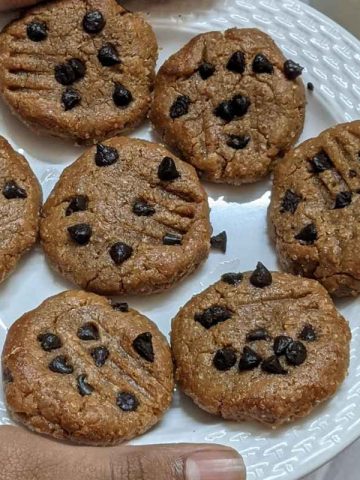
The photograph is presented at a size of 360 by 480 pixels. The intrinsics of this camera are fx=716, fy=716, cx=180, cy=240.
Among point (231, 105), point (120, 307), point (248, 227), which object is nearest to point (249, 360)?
point (120, 307)

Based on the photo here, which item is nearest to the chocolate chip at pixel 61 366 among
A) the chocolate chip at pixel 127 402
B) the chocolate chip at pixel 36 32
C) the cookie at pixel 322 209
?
the chocolate chip at pixel 127 402

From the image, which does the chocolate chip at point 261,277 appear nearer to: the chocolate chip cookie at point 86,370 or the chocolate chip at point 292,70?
the chocolate chip cookie at point 86,370

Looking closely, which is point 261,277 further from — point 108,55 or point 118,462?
point 108,55

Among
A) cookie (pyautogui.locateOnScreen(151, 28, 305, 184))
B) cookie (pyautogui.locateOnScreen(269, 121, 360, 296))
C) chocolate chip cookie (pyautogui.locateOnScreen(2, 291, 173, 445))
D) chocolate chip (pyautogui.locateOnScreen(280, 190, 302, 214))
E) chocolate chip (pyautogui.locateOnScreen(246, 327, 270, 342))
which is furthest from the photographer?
cookie (pyautogui.locateOnScreen(151, 28, 305, 184))

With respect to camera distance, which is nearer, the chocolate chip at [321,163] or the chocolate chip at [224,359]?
the chocolate chip at [224,359]

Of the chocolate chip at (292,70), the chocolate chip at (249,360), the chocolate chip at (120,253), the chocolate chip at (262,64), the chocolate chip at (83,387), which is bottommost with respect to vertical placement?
the chocolate chip at (83,387)

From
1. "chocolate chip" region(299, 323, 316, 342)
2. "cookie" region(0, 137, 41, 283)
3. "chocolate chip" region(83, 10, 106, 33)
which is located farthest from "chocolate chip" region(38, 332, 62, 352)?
"chocolate chip" region(83, 10, 106, 33)

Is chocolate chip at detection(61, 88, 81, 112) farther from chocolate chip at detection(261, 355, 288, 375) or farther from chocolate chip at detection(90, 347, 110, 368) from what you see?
chocolate chip at detection(261, 355, 288, 375)
